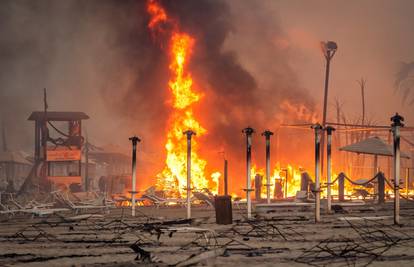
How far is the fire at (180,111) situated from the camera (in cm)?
3031

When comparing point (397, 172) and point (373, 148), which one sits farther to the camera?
point (373, 148)

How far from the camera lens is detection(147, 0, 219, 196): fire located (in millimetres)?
30312

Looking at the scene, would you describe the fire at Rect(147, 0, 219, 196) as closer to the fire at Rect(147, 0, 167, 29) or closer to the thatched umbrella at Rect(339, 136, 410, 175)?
the fire at Rect(147, 0, 167, 29)

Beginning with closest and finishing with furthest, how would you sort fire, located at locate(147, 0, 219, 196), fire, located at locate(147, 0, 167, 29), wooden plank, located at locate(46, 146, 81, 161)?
fire, located at locate(147, 0, 219, 196)
wooden plank, located at locate(46, 146, 81, 161)
fire, located at locate(147, 0, 167, 29)

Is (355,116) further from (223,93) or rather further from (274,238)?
(274,238)

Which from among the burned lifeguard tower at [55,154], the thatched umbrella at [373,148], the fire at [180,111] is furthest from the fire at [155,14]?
the thatched umbrella at [373,148]

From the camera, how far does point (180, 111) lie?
3334 cm

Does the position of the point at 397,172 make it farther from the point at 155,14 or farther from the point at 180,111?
the point at 155,14

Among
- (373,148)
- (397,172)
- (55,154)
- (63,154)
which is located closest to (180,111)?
(63,154)

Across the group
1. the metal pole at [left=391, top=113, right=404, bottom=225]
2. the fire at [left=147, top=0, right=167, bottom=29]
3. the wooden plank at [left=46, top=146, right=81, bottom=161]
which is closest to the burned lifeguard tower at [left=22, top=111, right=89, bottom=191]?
the wooden plank at [left=46, top=146, right=81, bottom=161]

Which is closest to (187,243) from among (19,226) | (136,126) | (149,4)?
(19,226)

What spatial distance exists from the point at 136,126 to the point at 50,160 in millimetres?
34940

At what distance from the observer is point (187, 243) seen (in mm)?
9539

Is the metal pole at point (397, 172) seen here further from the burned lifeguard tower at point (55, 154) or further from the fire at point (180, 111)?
the burned lifeguard tower at point (55, 154)
